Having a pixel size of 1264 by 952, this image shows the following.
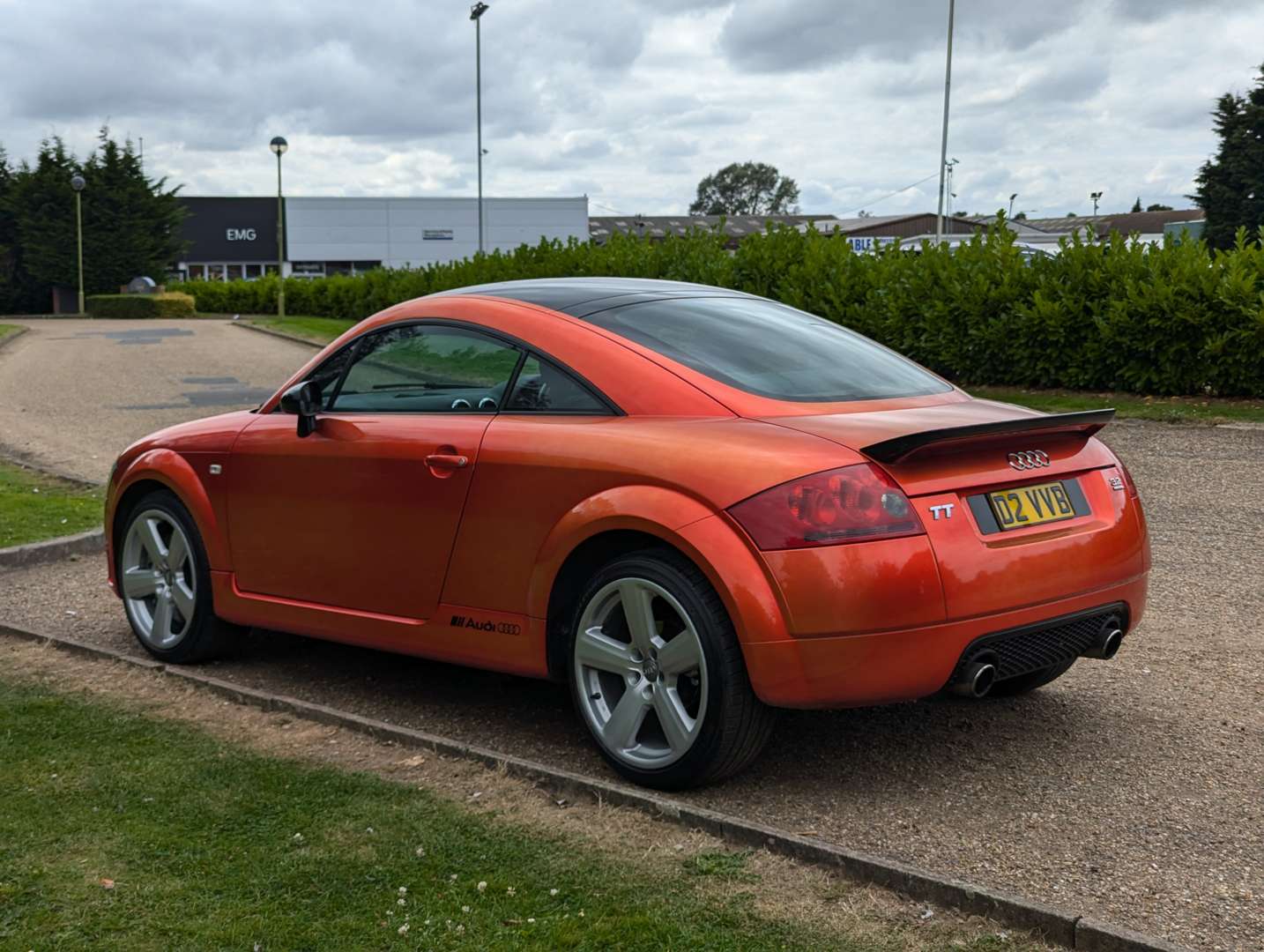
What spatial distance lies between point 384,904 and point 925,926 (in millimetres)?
1323

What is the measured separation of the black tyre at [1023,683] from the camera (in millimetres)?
5109

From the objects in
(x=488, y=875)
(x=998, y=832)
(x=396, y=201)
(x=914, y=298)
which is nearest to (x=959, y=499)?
(x=998, y=832)

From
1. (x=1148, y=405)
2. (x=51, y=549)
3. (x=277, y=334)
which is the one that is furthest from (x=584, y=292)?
(x=277, y=334)

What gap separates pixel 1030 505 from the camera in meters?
4.21

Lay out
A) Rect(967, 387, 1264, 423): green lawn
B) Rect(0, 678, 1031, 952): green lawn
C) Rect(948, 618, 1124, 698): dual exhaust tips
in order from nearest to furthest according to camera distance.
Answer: Rect(0, 678, 1031, 952): green lawn → Rect(948, 618, 1124, 698): dual exhaust tips → Rect(967, 387, 1264, 423): green lawn

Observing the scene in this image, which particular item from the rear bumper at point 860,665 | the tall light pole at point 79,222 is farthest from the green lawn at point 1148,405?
the tall light pole at point 79,222

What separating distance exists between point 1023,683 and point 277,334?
30075 millimetres

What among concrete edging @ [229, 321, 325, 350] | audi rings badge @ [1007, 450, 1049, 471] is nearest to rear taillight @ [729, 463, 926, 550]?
audi rings badge @ [1007, 450, 1049, 471]

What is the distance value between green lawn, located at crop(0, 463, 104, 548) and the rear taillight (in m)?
6.07

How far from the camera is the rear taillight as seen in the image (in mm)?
3875

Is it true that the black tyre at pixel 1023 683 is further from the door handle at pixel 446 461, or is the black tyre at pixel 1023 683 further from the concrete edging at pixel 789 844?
the door handle at pixel 446 461

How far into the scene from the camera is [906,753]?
15.3ft

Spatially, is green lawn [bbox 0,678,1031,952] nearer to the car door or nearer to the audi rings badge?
the car door

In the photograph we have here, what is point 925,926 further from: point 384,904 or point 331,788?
point 331,788
